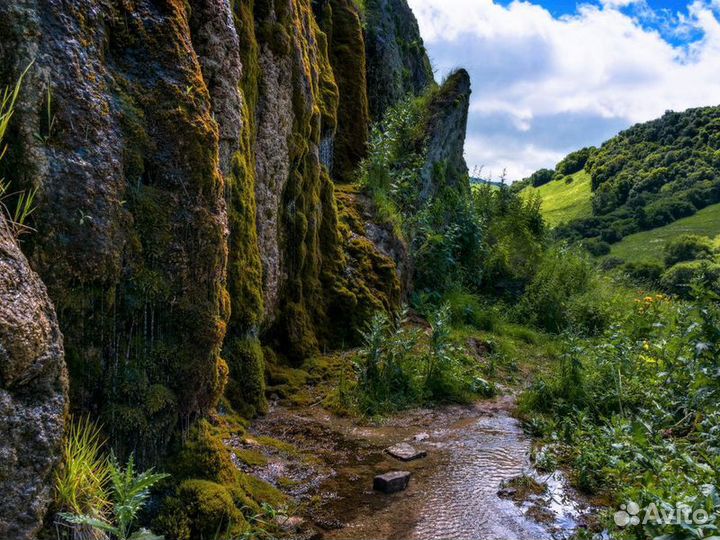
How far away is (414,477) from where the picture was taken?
5.87 metres

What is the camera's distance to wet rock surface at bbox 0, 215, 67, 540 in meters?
2.74

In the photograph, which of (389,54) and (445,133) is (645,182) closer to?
(445,133)

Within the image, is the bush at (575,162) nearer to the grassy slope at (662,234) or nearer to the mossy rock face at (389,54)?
the grassy slope at (662,234)

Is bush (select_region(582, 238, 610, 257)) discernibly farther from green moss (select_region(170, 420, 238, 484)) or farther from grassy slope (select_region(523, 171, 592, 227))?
green moss (select_region(170, 420, 238, 484))

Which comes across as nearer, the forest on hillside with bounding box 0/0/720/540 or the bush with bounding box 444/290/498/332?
the forest on hillside with bounding box 0/0/720/540

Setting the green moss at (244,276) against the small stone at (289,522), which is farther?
the green moss at (244,276)

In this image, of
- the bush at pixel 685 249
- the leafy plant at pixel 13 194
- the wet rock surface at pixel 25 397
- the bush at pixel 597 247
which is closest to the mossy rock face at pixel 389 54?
the leafy plant at pixel 13 194

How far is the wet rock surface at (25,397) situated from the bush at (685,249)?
5269cm

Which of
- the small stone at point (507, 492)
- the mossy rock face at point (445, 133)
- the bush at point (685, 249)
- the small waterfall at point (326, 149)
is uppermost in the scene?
the mossy rock face at point (445, 133)

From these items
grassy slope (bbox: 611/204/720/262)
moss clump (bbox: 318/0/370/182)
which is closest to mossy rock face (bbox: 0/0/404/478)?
moss clump (bbox: 318/0/370/182)

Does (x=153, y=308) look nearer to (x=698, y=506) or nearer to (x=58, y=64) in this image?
(x=58, y=64)

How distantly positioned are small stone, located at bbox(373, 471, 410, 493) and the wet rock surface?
320 cm

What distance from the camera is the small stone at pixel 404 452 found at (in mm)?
6340

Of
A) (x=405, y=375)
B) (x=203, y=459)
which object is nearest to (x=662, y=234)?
(x=405, y=375)
